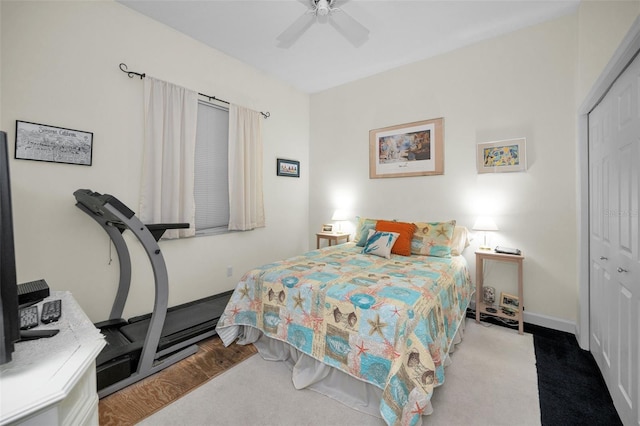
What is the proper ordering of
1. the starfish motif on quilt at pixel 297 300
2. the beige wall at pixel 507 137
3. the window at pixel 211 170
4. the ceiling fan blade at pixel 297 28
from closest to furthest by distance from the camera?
the starfish motif on quilt at pixel 297 300
the ceiling fan blade at pixel 297 28
the beige wall at pixel 507 137
the window at pixel 211 170

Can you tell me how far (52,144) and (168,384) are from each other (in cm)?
214

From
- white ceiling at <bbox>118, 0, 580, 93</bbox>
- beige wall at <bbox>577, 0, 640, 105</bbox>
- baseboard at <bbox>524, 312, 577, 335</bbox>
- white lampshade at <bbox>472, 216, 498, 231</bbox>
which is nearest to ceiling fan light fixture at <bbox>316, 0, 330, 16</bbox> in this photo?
white ceiling at <bbox>118, 0, 580, 93</bbox>

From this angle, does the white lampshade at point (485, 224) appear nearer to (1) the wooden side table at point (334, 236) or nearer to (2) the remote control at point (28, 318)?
(1) the wooden side table at point (334, 236)

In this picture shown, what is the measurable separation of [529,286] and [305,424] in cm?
273

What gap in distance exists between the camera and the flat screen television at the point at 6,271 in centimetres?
79

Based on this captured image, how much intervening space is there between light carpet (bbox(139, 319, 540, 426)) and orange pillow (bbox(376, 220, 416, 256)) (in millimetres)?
1143

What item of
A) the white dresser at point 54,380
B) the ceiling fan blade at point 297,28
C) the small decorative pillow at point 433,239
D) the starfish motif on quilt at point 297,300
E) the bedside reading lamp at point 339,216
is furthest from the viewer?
the bedside reading lamp at point 339,216

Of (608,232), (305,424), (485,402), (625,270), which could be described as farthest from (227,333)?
(608,232)

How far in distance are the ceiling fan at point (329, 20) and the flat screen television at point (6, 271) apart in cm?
225

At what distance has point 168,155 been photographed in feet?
9.69

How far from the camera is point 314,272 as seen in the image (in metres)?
2.30

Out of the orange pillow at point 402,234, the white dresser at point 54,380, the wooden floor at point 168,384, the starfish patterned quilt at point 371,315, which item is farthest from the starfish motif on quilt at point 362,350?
the orange pillow at point 402,234

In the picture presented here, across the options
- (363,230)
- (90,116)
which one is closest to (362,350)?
(363,230)

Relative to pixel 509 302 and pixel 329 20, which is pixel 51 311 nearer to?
pixel 329 20
